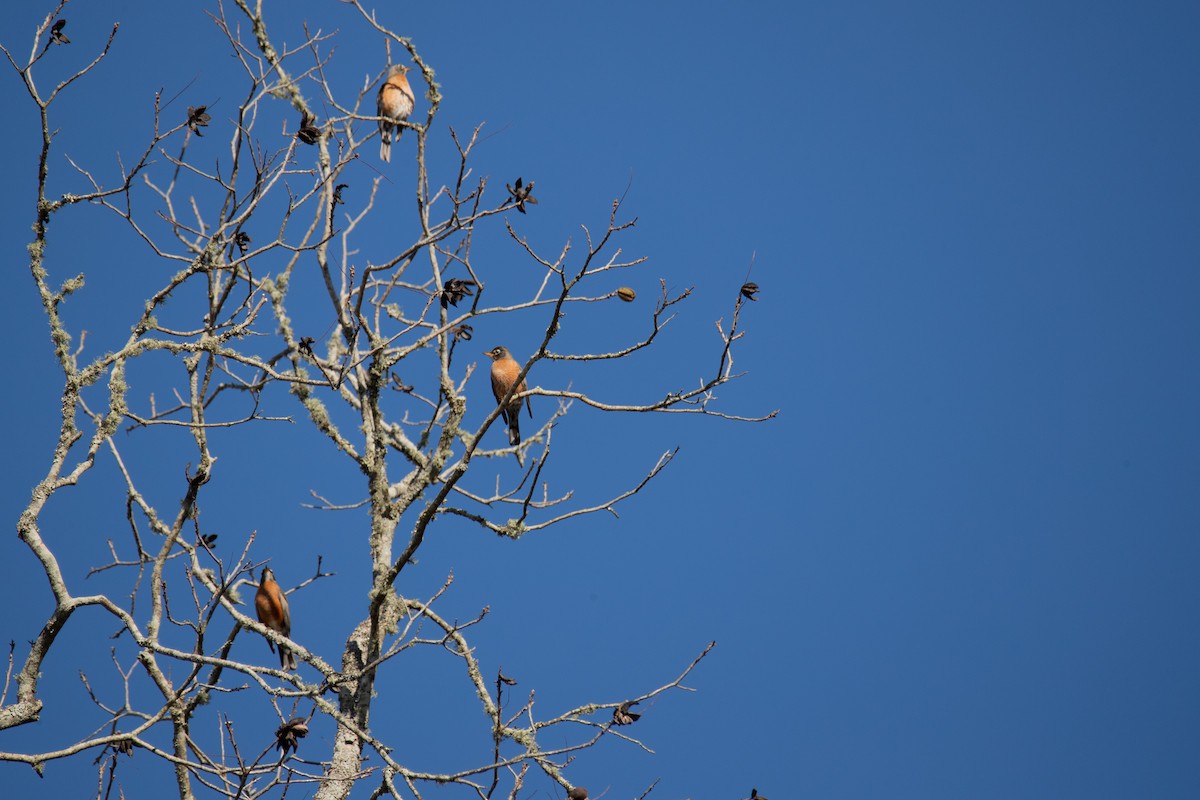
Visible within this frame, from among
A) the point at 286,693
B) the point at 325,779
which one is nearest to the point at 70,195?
the point at 286,693

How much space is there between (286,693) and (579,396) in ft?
4.64

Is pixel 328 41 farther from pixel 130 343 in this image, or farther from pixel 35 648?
pixel 35 648

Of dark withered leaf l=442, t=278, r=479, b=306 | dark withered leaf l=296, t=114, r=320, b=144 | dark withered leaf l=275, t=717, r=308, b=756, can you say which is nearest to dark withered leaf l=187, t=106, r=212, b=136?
dark withered leaf l=296, t=114, r=320, b=144

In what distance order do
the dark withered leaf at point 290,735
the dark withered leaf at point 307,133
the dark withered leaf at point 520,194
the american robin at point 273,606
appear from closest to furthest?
the dark withered leaf at point 290,735 → the dark withered leaf at point 520,194 → the dark withered leaf at point 307,133 → the american robin at point 273,606

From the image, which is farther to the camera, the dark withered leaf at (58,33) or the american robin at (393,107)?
the american robin at (393,107)

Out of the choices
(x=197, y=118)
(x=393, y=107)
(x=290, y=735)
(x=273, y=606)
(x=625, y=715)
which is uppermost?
(x=393, y=107)

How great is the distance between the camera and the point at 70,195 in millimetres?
3559

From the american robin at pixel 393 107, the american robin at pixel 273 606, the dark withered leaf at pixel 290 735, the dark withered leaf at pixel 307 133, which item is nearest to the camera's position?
the dark withered leaf at pixel 290 735

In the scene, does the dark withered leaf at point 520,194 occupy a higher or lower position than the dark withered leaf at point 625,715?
higher

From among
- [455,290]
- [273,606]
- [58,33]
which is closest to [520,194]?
[455,290]

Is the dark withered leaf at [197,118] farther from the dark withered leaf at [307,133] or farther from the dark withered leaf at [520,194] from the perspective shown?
the dark withered leaf at [520,194]

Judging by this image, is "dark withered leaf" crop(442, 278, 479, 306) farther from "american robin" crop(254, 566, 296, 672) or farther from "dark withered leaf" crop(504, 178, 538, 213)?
"american robin" crop(254, 566, 296, 672)

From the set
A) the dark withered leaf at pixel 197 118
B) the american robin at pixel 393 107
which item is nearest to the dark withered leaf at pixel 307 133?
the dark withered leaf at pixel 197 118

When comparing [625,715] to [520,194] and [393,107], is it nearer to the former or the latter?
[520,194]
